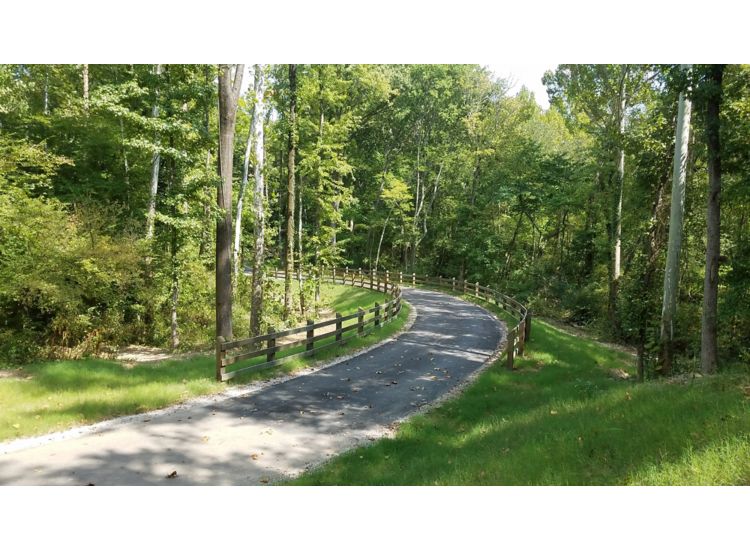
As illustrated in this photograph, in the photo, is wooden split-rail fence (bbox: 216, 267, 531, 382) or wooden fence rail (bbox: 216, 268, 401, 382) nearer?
wooden fence rail (bbox: 216, 268, 401, 382)

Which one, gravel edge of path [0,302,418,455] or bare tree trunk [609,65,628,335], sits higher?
bare tree trunk [609,65,628,335]

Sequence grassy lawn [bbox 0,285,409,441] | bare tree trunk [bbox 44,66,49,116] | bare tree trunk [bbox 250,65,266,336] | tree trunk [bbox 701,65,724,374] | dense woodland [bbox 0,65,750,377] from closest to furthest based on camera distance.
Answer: grassy lawn [bbox 0,285,409,441] < tree trunk [bbox 701,65,724,374] < dense woodland [bbox 0,65,750,377] < bare tree trunk [bbox 250,65,266,336] < bare tree trunk [bbox 44,66,49,116]

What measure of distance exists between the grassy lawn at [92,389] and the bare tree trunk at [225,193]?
4.87 ft

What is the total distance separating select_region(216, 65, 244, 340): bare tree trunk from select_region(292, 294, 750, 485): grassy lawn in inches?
268

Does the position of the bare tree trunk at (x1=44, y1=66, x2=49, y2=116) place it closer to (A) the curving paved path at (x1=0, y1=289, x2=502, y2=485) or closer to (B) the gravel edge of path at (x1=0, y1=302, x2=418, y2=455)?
(B) the gravel edge of path at (x1=0, y1=302, x2=418, y2=455)

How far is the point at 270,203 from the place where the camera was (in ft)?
64.6

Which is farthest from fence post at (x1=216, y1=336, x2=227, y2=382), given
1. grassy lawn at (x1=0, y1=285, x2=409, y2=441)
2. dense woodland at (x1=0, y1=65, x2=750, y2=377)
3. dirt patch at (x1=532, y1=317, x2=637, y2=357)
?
dirt patch at (x1=532, y1=317, x2=637, y2=357)

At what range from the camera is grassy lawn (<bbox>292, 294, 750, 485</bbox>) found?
4.95 meters

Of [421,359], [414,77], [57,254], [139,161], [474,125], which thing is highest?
[414,77]

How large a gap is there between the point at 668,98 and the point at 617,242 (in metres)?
9.24

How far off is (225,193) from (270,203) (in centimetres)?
→ 715

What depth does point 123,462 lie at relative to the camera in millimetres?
6391
